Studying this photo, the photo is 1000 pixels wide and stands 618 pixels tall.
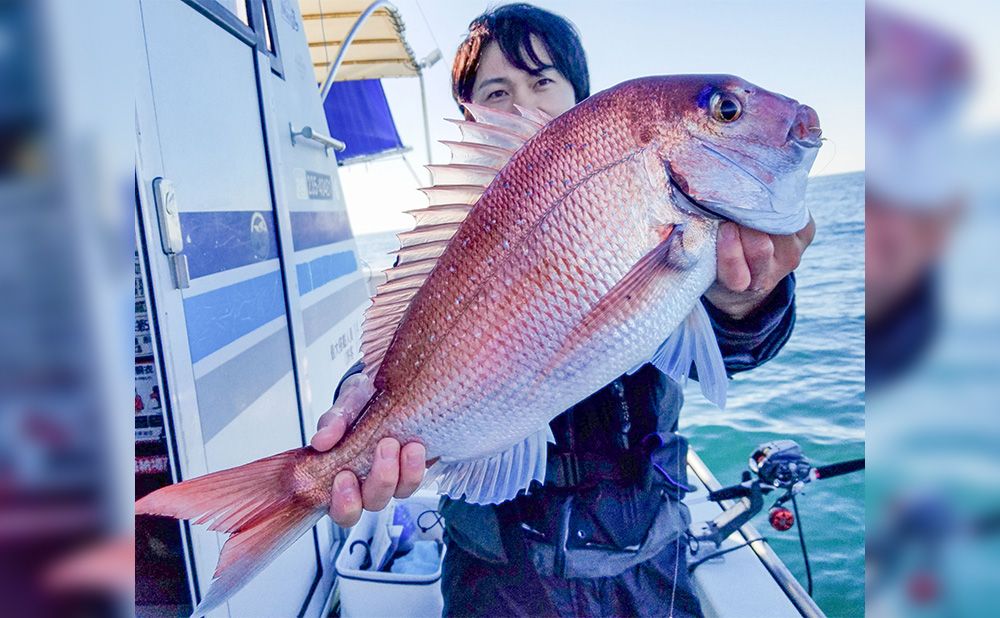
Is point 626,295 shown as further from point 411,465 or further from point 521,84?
point 521,84

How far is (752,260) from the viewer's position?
920mm

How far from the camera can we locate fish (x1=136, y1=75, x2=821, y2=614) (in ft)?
2.86

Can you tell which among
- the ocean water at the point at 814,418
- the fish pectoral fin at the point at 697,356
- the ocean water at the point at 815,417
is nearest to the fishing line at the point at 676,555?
the fish pectoral fin at the point at 697,356

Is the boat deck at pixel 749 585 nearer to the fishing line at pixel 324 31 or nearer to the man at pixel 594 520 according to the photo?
the man at pixel 594 520

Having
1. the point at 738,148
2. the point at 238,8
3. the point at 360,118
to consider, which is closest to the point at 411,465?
the point at 738,148

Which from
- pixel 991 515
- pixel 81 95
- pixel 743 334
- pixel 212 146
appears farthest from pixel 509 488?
pixel 212 146

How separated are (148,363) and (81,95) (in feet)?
4.26

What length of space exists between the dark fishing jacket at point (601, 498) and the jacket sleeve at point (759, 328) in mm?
81

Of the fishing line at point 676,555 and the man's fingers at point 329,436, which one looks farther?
the fishing line at point 676,555

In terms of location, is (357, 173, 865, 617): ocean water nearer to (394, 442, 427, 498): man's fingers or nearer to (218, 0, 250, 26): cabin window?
(394, 442, 427, 498): man's fingers

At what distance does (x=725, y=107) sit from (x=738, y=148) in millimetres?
67

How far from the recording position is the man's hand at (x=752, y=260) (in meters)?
0.90

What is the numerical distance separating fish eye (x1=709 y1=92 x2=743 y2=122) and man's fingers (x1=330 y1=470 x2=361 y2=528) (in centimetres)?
82

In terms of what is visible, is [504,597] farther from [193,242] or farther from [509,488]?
[193,242]
